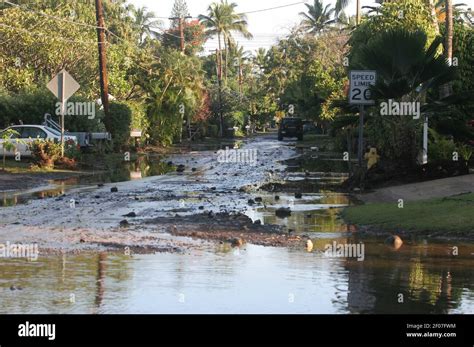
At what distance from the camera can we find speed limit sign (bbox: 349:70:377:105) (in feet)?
72.4

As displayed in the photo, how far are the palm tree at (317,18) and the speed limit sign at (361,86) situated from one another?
7683 centimetres

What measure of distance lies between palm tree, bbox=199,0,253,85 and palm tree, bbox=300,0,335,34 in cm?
789

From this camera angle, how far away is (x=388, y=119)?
2439 cm

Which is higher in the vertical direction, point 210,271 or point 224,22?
point 224,22

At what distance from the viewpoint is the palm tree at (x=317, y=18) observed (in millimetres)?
98000

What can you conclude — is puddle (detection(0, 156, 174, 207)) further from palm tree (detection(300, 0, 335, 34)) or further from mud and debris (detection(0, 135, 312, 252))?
palm tree (detection(300, 0, 335, 34))

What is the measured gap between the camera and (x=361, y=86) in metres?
22.2

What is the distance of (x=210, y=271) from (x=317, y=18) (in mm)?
90823
